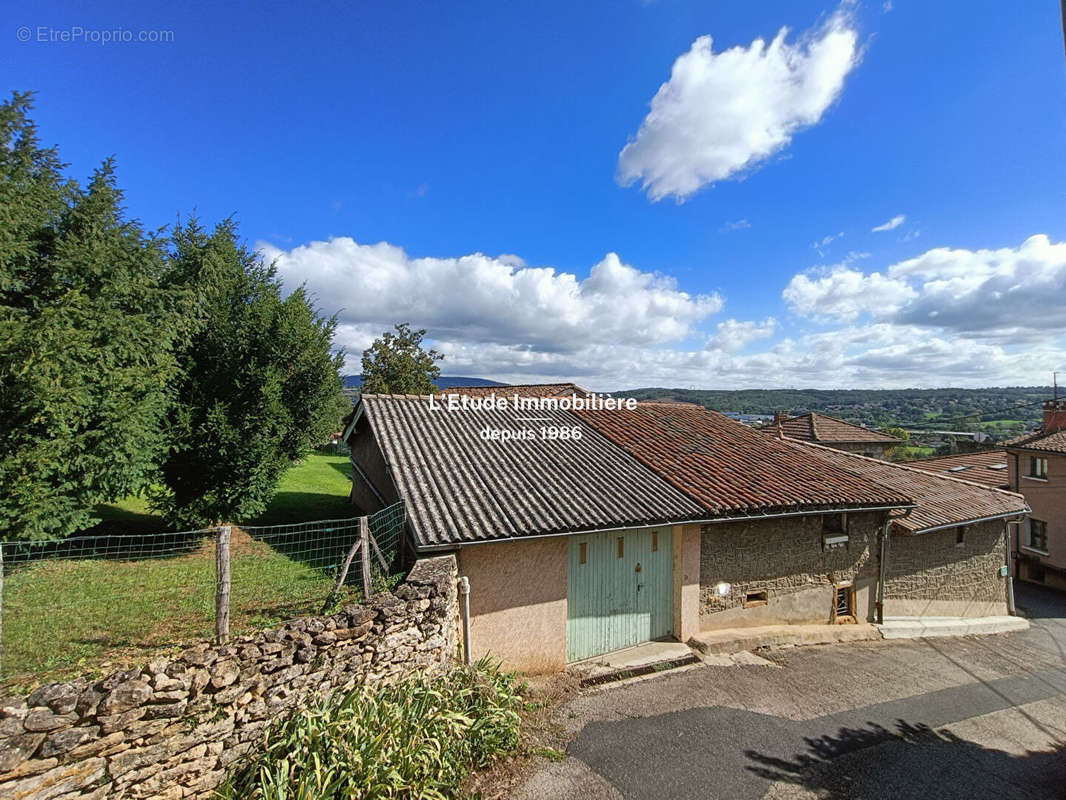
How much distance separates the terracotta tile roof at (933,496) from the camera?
12.1 metres

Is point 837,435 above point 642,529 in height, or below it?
above

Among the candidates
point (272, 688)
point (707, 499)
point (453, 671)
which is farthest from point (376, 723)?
point (707, 499)

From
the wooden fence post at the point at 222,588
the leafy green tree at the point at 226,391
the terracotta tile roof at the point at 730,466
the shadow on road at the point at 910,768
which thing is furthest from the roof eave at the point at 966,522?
the leafy green tree at the point at 226,391

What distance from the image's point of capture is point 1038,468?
22.3 m

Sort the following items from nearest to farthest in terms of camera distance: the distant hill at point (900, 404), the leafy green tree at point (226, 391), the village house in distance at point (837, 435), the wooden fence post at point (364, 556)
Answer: the wooden fence post at point (364, 556), the leafy green tree at point (226, 391), the village house in distance at point (837, 435), the distant hill at point (900, 404)

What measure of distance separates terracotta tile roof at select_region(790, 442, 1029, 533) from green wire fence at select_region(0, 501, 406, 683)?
1230 centimetres

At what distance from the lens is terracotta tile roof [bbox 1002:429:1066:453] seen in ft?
69.2

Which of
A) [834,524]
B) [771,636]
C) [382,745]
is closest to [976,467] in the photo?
[834,524]

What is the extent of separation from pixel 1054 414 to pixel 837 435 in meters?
10.2

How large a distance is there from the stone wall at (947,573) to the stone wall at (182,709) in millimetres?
12914

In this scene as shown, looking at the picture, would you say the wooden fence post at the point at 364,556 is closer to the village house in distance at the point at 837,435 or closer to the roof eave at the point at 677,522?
the roof eave at the point at 677,522

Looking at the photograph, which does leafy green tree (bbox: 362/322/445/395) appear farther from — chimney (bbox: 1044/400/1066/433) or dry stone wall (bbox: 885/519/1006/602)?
chimney (bbox: 1044/400/1066/433)

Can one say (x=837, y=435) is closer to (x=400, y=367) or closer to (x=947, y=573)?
(x=947, y=573)

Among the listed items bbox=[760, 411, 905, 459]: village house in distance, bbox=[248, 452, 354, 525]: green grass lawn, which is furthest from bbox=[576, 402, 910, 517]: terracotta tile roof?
bbox=[760, 411, 905, 459]: village house in distance
